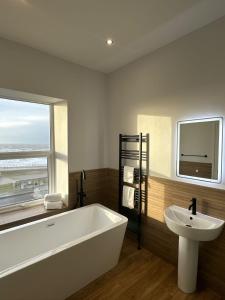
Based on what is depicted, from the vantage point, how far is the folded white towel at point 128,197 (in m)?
2.63

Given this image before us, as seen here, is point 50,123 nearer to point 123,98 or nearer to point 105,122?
point 105,122

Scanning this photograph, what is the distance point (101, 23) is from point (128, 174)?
1.91 metres

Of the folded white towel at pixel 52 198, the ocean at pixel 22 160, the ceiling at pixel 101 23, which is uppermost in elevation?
the ceiling at pixel 101 23

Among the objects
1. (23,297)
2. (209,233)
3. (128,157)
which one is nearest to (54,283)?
(23,297)

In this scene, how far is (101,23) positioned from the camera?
1.79 meters

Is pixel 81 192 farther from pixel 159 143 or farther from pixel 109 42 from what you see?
pixel 109 42

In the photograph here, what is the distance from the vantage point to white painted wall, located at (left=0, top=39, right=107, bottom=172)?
7.09 ft

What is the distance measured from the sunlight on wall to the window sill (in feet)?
5.05

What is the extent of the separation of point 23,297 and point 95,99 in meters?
2.65

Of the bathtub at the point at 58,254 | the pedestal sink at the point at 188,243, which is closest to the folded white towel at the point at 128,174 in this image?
the bathtub at the point at 58,254

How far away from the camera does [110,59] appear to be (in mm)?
2598

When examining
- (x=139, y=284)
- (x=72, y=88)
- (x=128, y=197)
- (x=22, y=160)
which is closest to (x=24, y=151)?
(x=22, y=160)

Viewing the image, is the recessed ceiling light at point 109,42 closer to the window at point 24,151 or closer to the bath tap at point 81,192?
the window at point 24,151

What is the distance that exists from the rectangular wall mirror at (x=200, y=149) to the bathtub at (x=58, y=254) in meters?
1.03
